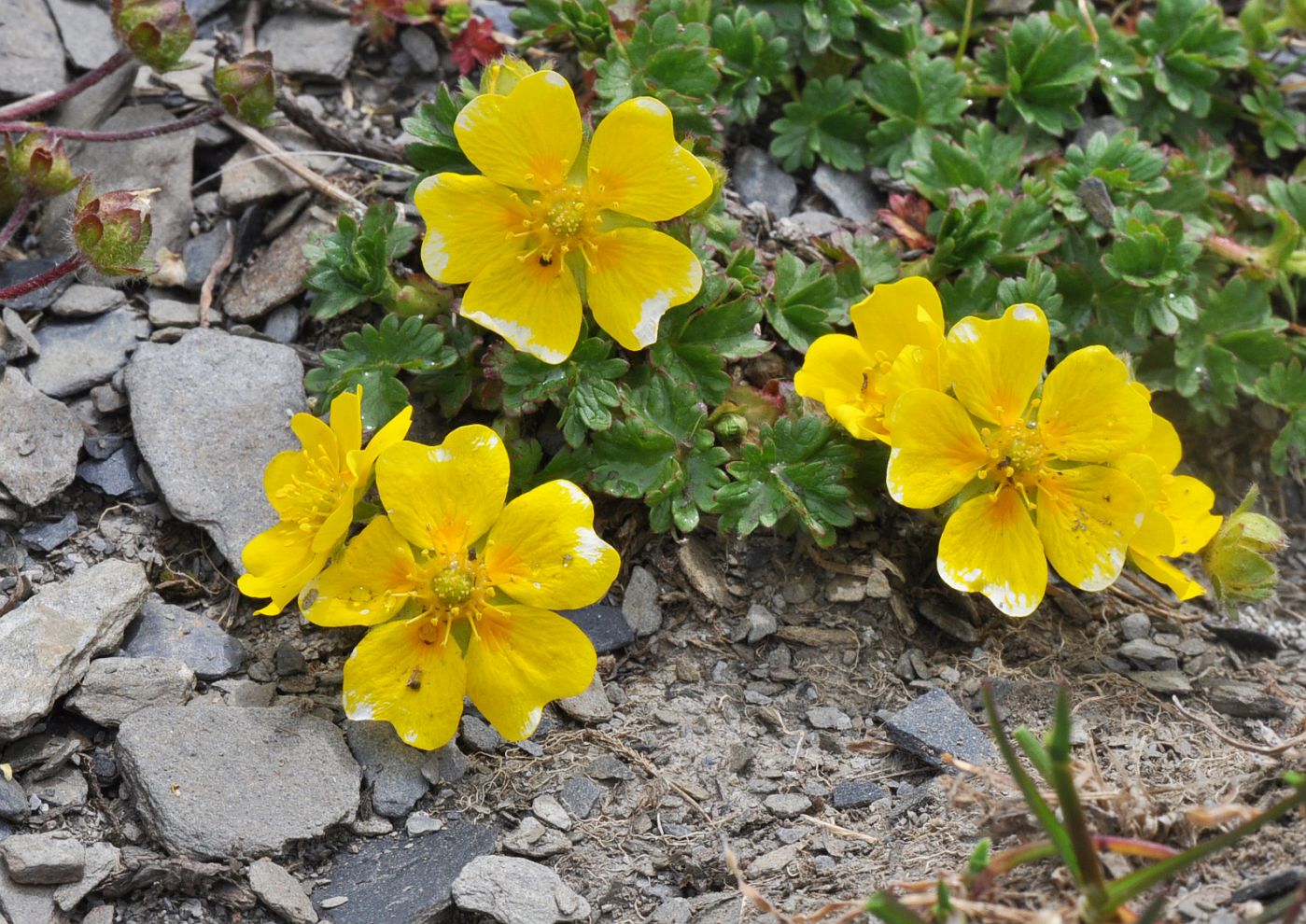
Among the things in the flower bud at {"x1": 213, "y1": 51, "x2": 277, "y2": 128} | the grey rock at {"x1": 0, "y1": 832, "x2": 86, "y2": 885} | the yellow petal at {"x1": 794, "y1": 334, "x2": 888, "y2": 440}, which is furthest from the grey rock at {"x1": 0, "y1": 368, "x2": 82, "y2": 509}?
the yellow petal at {"x1": 794, "y1": 334, "x2": 888, "y2": 440}

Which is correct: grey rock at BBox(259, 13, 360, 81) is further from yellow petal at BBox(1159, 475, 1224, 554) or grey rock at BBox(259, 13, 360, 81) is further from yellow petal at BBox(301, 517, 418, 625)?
yellow petal at BBox(1159, 475, 1224, 554)

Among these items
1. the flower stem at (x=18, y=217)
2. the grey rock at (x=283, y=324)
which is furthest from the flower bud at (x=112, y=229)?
the grey rock at (x=283, y=324)

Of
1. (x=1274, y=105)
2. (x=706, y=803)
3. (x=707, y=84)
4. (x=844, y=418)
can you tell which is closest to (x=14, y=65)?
(x=707, y=84)

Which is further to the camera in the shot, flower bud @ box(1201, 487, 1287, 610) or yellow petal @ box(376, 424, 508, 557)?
flower bud @ box(1201, 487, 1287, 610)

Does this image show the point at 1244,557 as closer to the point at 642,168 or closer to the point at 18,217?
the point at 642,168

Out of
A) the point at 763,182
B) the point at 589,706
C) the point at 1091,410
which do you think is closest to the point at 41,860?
the point at 589,706

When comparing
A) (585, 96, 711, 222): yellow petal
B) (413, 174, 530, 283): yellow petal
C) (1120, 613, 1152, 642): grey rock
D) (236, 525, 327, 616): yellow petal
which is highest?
(585, 96, 711, 222): yellow petal

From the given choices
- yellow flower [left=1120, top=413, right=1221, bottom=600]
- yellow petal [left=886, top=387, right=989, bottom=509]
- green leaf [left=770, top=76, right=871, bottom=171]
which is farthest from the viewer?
green leaf [left=770, top=76, right=871, bottom=171]
